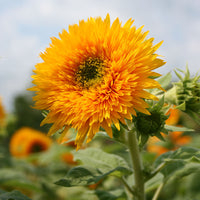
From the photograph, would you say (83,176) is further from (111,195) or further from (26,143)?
(26,143)

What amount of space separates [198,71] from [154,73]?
1.39ft

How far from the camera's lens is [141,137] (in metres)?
1.49

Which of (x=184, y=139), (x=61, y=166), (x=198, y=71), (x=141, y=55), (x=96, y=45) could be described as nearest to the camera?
(x=141, y=55)

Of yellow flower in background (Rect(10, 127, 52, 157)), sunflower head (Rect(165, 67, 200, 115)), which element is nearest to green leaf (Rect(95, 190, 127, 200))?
sunflower head (Rect(165, 67, 200, 115))

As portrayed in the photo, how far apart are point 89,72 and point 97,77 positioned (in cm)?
6

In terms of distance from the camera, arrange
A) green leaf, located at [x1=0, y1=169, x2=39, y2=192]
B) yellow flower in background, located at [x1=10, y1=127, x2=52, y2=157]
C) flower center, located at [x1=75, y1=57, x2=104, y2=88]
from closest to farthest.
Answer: flower center, located at [x1=75, y1=57, x2=104, y2=88] < green leaf, located at [x1=0, y1=169, x2=39, y2=192] < yellow flower in background, located at [x1=10, y1=127, x2=52, y2=157]

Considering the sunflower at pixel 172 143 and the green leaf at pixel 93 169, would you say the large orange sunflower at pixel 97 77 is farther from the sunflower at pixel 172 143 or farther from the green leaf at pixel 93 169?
the sunflower at pixel 172 143

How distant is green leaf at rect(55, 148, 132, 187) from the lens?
156cm

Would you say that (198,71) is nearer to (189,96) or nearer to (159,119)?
(189,96)

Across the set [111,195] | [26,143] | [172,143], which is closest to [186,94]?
[111,195]

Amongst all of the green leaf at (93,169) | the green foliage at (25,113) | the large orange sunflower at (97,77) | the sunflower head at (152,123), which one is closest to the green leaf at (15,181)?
the green leaf at (93,169)

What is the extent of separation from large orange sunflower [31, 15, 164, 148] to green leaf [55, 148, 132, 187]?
246 mm

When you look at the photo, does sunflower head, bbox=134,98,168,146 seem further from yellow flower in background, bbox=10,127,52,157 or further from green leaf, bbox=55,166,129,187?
yellow flower in background, bbox=10,127,52,157

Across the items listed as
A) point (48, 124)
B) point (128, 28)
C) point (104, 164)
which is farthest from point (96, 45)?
point (104, 164)
